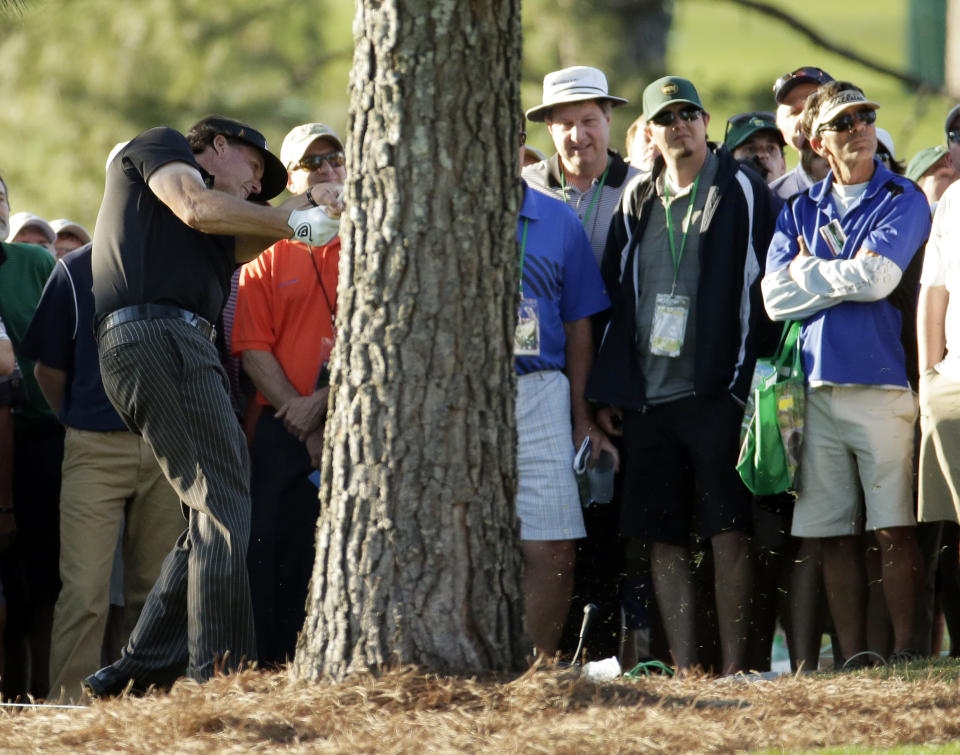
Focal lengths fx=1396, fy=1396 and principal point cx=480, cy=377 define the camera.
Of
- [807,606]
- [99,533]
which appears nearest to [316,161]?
[99,533]

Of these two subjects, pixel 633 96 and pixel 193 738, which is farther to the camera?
pixel 633 96

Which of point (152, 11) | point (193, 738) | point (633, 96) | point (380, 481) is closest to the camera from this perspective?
point (193, 738)

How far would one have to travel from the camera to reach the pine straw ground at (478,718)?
11.6 feet

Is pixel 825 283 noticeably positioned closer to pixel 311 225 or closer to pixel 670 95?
pixel 670 95

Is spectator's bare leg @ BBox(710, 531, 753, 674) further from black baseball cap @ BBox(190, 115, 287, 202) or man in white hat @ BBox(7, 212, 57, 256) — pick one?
man in white hat @ BBox(7, 212, 57, 256)

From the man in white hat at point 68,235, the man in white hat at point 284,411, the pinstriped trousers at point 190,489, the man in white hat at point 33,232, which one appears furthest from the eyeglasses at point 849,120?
the man in white hat at point 68,235

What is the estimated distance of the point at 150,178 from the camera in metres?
4.82

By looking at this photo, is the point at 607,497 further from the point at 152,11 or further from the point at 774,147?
the point at 152,11

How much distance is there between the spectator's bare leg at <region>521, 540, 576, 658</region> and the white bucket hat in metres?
2.01

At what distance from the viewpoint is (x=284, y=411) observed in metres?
6.11

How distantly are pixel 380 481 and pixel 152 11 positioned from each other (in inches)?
448

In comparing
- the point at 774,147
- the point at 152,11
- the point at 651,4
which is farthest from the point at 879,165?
the point at 152,11

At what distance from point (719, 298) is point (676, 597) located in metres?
1.25

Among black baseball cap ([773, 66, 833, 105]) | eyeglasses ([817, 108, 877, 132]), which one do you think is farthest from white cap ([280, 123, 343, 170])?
eyeglasses ([817, 108, 877, 132])
